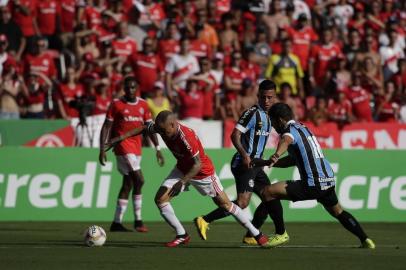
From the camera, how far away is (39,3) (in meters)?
25.6

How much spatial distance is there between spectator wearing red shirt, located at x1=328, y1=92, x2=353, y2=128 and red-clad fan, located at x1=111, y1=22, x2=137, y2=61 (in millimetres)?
4781

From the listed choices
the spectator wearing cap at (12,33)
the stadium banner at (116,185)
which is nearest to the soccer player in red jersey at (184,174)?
the stadium banner at (116,185)

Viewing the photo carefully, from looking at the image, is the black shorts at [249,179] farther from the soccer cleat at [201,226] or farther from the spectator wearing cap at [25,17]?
the spectator wearing cap at [25,17]

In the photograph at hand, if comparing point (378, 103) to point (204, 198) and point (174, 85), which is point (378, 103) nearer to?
point (174, 85)

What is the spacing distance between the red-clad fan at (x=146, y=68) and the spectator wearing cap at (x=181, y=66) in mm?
418

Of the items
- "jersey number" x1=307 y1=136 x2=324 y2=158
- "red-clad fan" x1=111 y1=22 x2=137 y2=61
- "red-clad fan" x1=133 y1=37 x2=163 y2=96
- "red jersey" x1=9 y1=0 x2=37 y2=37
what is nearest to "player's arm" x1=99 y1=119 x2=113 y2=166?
"jersey number" x1=307 y1=136 x2=324 y2=158

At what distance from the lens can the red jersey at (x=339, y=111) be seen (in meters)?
25.3

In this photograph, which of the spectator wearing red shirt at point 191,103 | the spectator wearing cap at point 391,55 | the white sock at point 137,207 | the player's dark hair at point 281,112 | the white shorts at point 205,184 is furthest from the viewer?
the spectator wearing cap at point 391,55

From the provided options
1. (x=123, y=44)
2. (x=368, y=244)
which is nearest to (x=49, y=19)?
(x=123, y=44)

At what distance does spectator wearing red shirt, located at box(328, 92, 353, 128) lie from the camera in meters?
25.2

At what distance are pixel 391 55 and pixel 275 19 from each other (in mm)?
3233

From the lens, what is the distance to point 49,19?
84.2 ft

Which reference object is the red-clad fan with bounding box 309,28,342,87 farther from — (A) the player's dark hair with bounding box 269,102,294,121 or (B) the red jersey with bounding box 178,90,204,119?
(A) the player's dark hair with bounding box 269,102,294,121

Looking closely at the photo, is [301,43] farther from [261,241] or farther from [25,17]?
A: [261,241]
